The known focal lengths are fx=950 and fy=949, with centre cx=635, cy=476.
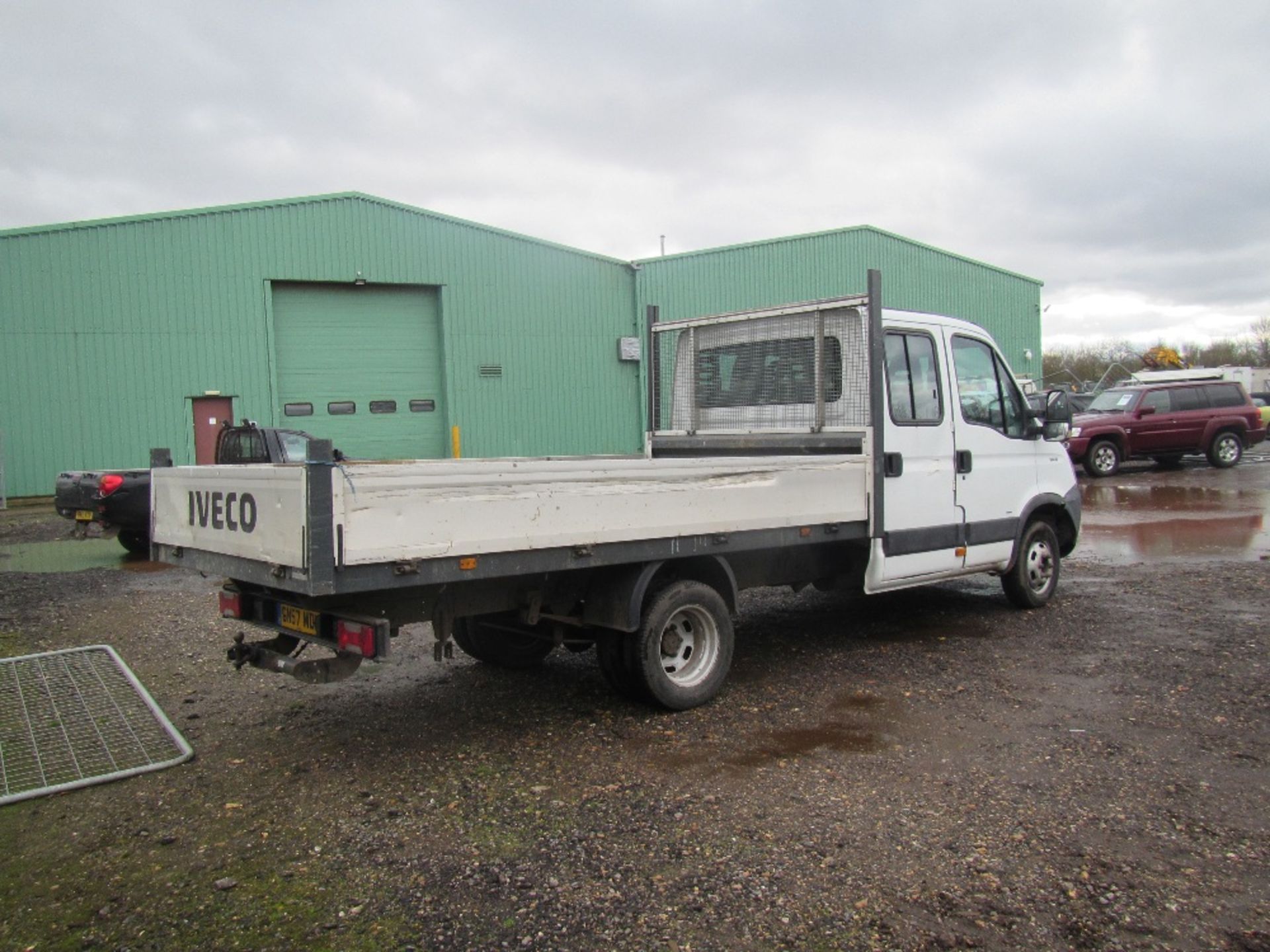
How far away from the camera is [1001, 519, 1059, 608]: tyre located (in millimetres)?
7738

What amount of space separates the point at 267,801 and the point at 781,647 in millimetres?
3808

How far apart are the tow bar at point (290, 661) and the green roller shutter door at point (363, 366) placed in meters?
16.3

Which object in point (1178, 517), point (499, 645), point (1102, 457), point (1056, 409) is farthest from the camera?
point (1102, 457)

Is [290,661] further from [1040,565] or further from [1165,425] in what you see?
[1165,425]

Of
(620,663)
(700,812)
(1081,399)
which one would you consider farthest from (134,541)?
(1081,399)

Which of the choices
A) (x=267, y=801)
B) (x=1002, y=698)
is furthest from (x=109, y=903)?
(x=1002, y=698)

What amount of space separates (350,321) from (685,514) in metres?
18.0

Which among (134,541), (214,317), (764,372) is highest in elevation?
(214,317)

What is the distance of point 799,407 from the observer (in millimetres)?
6734

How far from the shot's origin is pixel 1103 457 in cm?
1992

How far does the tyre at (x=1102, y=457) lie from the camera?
19.8m

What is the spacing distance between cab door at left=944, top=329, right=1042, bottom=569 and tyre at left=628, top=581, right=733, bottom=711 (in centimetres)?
248

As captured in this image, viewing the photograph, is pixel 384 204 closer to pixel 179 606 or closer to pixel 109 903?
pixel 179 606

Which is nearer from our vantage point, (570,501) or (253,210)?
(570,501)
